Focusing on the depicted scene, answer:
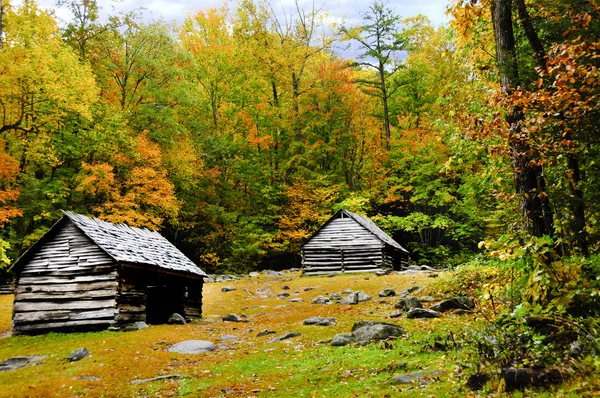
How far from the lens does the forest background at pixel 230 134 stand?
26641mm

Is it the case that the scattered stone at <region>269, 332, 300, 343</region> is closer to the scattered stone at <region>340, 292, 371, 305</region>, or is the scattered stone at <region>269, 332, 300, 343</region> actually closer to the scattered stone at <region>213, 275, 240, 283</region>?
the scattered stone at <region>340, 292, 371, 305</region>

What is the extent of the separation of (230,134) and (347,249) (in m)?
16.2

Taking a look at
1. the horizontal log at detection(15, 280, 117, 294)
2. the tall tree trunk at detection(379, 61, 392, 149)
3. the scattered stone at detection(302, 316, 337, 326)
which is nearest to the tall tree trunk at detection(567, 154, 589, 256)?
the scattered stone at detection(302, 316, 337, 326)

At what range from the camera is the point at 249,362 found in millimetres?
11516

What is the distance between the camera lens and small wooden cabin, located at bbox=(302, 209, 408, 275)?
3447cm

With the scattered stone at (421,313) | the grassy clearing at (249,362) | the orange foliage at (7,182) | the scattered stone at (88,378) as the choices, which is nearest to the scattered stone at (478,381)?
the grassy clearing at (249,362)

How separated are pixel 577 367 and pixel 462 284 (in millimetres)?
12156

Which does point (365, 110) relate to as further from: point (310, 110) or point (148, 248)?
point (148, 248)

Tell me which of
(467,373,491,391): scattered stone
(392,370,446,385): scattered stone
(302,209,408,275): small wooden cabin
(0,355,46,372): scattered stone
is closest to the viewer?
(467,373,491,391): scattered stone

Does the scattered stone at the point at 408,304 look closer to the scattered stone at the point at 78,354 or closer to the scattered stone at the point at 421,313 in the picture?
the scattered stone at the point at 421,313

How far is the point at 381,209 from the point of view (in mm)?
46500

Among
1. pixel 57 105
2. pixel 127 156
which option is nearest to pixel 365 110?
pixel 127 156

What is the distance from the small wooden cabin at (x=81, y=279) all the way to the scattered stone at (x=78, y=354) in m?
3.44

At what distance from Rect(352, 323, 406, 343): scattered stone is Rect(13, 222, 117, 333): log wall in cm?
1026
